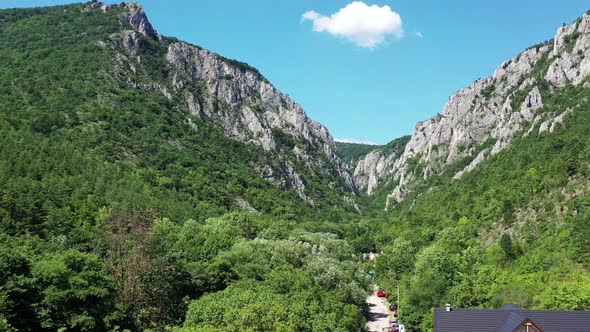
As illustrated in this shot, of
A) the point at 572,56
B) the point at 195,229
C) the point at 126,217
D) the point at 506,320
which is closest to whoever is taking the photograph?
the point at 506,320

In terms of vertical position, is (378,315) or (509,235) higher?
(509,235)

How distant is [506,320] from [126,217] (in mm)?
40791

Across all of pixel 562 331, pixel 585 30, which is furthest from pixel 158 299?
pixel 585 30

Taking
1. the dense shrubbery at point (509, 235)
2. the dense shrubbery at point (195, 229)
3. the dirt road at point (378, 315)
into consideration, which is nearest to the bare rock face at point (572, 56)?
the dense shrubbery at point (195, 229)

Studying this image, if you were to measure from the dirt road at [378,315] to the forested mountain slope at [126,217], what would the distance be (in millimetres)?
5650

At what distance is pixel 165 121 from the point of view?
17638 cm

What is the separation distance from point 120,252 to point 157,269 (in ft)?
14.8

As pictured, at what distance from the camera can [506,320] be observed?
41062 mm

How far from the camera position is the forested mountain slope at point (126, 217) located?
145ft

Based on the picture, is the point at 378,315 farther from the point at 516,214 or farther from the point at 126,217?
the point at 126,217

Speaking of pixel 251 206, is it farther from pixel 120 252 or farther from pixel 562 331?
pixel 562 331

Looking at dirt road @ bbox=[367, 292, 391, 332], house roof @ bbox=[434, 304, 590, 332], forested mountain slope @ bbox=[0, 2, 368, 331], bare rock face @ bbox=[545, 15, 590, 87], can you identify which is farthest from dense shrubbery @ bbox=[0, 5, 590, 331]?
house roof @ bbox=[434, 304, 590, 332]

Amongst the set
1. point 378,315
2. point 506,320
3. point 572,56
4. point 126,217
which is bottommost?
point 378,315

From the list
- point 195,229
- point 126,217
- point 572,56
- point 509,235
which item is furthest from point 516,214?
point 572,56
